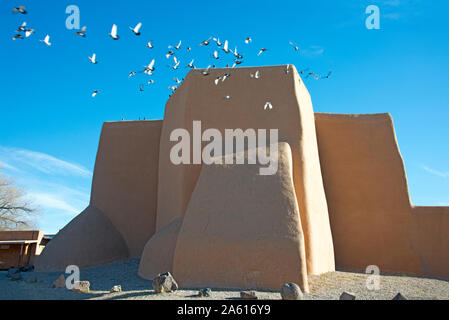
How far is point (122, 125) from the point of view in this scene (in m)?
14.1

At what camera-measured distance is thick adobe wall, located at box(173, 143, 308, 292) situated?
288 inches

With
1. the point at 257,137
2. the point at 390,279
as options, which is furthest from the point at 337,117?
the point at 390,279

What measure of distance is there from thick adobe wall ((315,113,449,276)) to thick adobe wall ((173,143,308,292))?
4.27m

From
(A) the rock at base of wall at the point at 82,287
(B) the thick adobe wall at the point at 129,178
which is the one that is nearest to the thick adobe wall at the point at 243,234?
(A) the rock at base of wall at the point at 82,287

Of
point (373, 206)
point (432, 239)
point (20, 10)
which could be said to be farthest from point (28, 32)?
point (432, 239)

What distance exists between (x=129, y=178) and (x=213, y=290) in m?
7.64

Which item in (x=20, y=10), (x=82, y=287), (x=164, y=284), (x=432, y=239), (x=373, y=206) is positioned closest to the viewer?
(x=20, y=10)

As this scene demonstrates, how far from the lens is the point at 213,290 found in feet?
23.4

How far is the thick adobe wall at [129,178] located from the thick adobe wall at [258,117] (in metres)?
2.85

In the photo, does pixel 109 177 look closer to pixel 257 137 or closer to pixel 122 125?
pixel 122 125

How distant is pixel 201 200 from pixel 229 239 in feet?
4.53

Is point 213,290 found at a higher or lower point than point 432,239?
lower

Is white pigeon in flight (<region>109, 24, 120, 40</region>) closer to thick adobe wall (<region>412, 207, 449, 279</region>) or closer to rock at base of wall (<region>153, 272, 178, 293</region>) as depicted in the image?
rock at base of wall (<region>153, 272, 178, 293</region>)

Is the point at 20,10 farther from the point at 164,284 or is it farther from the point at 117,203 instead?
the point at 117,203
